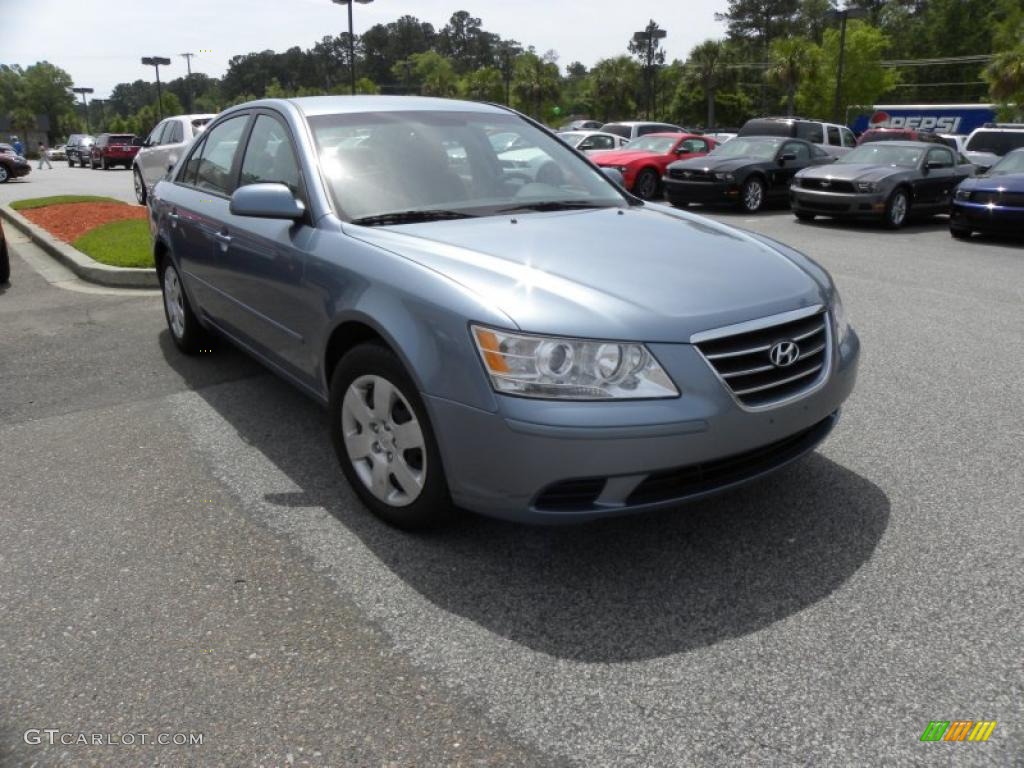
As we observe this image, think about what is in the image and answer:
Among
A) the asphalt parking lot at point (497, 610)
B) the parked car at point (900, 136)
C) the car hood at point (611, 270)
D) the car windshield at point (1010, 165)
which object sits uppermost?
the parked car at point (900, 136)

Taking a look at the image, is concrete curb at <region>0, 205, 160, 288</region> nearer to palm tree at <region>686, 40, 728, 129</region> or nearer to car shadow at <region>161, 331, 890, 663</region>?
car shadow at <region>161, 331, 890, 663</region>

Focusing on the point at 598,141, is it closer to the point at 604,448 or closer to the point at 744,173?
the point at 744,173

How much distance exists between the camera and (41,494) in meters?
3.80

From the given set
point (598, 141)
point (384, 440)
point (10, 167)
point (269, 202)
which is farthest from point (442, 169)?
point (10, 167)

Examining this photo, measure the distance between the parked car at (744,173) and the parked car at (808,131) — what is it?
135 inches

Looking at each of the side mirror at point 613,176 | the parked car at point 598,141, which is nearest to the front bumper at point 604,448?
the side mirror at point 613,176

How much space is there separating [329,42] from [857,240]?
503ft

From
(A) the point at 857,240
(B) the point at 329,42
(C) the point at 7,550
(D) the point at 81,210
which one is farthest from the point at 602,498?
(B) the point at 329,42

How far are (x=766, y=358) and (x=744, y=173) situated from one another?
44.5 ft

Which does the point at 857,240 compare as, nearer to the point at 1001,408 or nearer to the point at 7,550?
the point at 1001,408

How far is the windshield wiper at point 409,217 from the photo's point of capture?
363cm

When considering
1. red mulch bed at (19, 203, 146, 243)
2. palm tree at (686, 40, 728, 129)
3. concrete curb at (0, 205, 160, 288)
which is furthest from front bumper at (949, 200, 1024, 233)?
palm tree at (686, 40, 728, 129)

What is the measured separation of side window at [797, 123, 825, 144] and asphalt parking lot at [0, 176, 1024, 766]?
17.1 metres

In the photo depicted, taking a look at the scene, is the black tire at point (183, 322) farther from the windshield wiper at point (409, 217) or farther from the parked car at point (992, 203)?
the parked car at point (992, 203)
